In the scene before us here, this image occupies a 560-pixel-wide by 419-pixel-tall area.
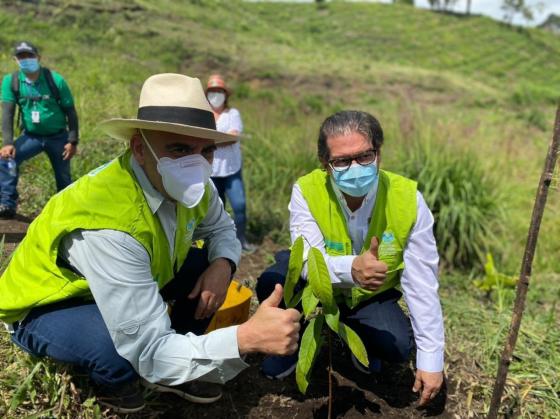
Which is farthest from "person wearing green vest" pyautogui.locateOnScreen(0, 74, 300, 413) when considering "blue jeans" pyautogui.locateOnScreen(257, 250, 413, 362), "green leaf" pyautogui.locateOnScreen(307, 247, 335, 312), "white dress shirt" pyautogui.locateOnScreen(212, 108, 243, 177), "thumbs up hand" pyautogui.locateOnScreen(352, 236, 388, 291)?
"white dress shirt" pyautogui.locateOnScreen(212, 108, 243, 177)

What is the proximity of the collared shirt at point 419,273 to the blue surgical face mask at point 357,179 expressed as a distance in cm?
8

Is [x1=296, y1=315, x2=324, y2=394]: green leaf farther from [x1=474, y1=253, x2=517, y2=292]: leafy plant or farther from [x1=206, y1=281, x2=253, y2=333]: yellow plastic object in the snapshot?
[x1=474, y1=253, x2=517, y2=292]: leafy plant

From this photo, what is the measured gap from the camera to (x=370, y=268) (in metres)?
1.49

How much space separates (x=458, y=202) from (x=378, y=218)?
250cm

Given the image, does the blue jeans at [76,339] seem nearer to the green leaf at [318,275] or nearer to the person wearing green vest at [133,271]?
the person wearing green vest at [133,271]

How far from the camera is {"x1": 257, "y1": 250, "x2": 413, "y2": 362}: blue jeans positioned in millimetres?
1971

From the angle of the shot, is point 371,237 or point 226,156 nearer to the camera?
point 371,237

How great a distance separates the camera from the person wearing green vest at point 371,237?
5.89 ft

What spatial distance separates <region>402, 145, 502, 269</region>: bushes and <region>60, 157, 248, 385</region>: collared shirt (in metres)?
3.10

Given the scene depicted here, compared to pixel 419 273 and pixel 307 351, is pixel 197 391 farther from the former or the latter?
pixel 419 273

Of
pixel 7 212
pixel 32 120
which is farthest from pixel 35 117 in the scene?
pixel 7 212

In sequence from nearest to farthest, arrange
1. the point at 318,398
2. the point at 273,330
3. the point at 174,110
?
1. the point at 273,330
2. the point at 174,110
3. the point at 318,398

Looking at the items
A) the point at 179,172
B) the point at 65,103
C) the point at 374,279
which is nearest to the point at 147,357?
the point at 179,172

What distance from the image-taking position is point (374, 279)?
1.51 metres
